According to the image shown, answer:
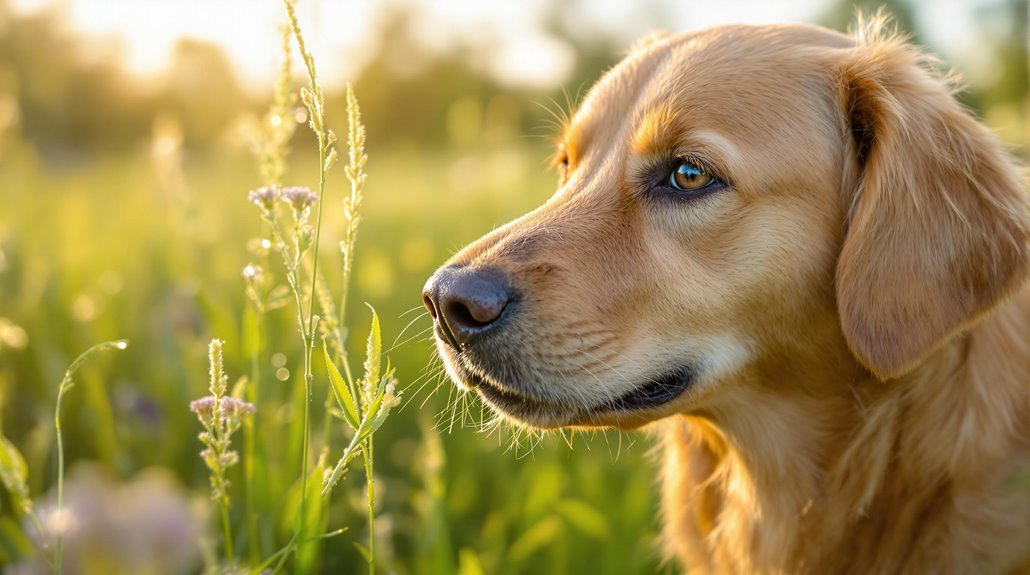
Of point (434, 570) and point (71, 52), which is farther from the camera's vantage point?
point (71, 52)

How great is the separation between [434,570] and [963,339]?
152cm

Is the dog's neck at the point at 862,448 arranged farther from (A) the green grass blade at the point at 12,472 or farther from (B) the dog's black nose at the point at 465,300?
(A) the green grass blade at the point at 12,472

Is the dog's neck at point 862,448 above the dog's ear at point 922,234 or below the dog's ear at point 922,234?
below

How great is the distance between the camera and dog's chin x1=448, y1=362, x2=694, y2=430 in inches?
84.3

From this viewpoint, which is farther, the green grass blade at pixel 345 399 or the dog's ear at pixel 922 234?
the dog's ear at pixel 922 234

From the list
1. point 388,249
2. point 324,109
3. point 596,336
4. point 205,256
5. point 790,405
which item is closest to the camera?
point 324,109

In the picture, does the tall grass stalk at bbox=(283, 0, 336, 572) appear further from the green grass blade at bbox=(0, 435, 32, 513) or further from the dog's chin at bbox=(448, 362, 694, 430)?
the dog's chin at bbox=(448, 362, 694, 430)

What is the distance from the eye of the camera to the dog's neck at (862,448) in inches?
84.6

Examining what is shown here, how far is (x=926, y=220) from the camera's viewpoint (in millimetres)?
2160

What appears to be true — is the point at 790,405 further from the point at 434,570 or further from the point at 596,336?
the point at 434,570

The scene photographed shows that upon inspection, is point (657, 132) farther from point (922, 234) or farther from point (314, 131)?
point (314, 131)

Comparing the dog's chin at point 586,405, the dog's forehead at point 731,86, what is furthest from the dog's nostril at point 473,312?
the dog's forehead at point 731,86

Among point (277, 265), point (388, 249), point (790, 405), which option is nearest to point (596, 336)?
point (790, 405)

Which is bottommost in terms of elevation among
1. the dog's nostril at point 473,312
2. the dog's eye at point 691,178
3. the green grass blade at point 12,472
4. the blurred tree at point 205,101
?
the dog's nostril at point 473,312
